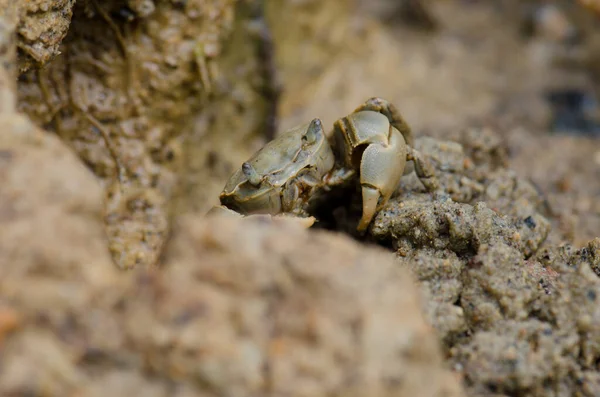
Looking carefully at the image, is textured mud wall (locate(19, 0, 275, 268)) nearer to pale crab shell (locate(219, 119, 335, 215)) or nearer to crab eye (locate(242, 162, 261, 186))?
pale crab shell (locate(219, 119, 335, 215))

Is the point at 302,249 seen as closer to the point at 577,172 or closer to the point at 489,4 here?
the point at 577,172

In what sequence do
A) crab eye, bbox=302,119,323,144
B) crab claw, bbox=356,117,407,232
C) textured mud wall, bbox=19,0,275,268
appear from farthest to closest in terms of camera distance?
textured mud wall, bbox=19,0,275,268 < crab eye, bbox=302,119,323,144 < crab claw, bbox=356,117,407,232

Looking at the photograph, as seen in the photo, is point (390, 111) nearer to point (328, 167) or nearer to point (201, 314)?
point (328, 167)

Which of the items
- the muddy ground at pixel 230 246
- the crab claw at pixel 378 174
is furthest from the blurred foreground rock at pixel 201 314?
the crab claw at pixel 378 174

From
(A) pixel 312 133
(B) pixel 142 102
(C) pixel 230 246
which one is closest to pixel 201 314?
(C) pixel 230 246

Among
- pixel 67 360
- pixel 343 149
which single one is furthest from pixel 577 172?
pixel 67 360

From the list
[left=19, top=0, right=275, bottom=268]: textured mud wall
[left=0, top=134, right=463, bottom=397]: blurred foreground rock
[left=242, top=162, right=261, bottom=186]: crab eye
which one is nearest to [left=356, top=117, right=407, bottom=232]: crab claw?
[left=242, top=162, right=261, bottom=186]: crab eye

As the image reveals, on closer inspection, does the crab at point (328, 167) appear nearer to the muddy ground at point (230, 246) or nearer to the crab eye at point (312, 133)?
the crab eye at point (312, 133)
